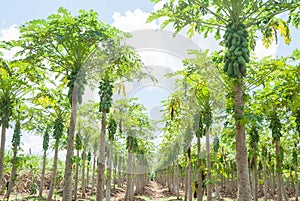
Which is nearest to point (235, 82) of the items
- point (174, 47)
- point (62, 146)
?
point (174, 47)

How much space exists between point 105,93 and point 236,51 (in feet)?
25.0

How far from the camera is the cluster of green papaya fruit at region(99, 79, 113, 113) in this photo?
48.2 ft

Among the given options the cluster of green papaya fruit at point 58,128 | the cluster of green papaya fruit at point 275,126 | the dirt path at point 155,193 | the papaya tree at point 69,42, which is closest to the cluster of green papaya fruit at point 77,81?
the papaya tree at point 69,42

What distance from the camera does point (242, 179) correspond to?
870 cm

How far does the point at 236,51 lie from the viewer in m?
8.85

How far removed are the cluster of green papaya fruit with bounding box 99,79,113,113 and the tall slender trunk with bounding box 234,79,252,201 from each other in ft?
23.5

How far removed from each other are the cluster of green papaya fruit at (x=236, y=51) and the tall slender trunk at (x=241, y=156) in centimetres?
36

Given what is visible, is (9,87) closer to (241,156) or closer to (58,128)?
(58,128)

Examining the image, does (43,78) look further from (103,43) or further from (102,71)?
(103,43)

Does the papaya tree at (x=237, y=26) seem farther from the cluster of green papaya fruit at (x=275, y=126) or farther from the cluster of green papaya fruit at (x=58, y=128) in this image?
the cluster of green papaya fruit at (x=58, y=128)

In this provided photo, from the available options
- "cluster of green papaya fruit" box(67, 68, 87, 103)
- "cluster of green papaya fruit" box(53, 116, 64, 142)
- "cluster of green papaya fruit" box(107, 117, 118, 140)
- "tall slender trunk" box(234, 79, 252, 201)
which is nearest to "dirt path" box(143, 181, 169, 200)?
"cluster of green papaya fruit" box(53, 116, 64, 142)

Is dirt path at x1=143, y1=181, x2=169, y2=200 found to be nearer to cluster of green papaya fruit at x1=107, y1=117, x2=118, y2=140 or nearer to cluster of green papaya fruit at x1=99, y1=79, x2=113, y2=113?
cluster of green papaya fruit at x1=107, y1=117, x2=118, y2=140

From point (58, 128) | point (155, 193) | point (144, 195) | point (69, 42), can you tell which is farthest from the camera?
point (155, 193)

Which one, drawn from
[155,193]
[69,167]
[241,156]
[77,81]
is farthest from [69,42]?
[155,193]
